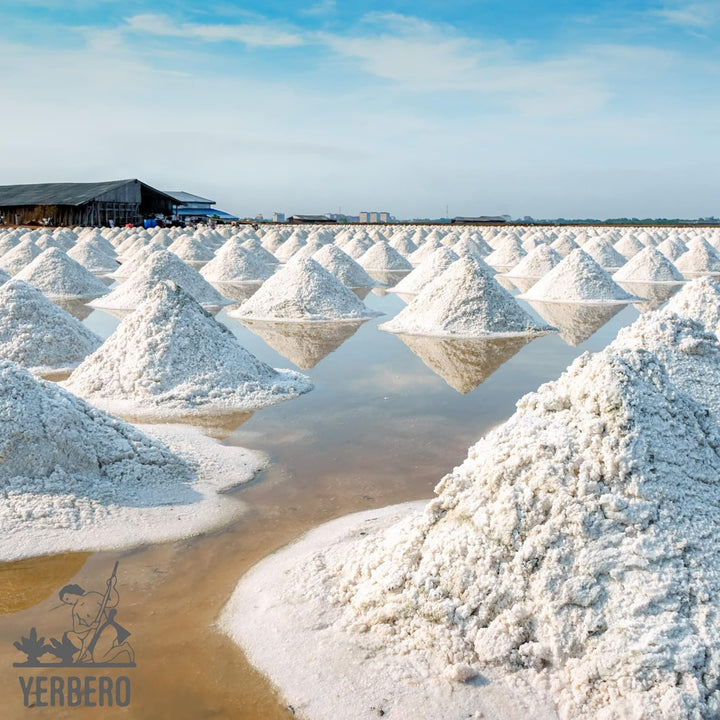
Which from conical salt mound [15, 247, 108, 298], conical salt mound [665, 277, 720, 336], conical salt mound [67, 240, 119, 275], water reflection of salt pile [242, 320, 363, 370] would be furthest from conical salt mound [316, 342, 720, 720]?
conical salt mound [67, 240, 119, 275]

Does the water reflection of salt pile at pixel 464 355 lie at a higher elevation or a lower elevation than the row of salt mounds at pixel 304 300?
lower

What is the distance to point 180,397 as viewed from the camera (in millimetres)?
7332

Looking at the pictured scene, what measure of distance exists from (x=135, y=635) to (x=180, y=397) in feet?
13.5

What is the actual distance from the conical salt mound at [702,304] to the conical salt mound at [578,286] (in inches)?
319

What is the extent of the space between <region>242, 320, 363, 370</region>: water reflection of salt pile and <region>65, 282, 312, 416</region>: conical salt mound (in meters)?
1.51

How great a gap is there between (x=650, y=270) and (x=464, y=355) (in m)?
12.7

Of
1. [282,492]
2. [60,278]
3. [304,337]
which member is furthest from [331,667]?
[60,278]

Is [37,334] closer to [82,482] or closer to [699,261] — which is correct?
[82,482]

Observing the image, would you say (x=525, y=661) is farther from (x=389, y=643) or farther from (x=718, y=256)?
(x=718, y=256)

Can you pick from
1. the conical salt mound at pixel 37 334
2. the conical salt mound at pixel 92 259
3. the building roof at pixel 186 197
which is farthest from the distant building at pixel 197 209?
the conical salt mound at pixel 37 334

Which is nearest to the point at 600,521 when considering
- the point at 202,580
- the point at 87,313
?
the point at 202,580

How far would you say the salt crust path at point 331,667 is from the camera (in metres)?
2.87

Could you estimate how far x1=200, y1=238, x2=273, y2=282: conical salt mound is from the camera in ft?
66.7

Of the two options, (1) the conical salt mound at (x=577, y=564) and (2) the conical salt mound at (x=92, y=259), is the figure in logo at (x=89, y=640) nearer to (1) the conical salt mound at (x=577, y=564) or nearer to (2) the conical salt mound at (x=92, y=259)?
(1) the conical salt mound at (x=577, y=564)
